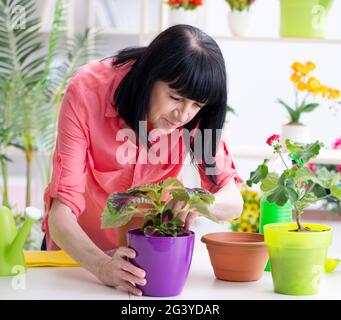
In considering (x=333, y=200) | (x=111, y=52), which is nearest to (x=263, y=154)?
(x=333, y=200)

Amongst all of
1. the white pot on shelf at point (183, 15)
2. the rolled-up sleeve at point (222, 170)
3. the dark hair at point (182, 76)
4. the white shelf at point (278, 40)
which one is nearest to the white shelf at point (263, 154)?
the white shelf at point (278, 40)

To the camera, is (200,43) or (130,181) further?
(130,181)

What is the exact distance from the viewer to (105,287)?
145 cm

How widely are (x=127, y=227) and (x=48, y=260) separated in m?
→ 0.26

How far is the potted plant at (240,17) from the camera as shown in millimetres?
3404

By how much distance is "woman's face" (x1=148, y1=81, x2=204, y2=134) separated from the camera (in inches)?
63.2

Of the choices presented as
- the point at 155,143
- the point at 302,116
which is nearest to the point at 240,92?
the point at 302,116

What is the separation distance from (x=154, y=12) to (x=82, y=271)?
247cm

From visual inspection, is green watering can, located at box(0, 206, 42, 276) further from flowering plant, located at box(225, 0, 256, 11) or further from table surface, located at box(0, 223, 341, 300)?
flowering plant, located at box(225, 0, 256, 11)

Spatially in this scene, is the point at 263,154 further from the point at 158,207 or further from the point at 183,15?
the point at 158,207

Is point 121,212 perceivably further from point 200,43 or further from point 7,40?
point 7,40

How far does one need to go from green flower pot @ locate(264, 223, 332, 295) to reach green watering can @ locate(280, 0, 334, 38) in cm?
206

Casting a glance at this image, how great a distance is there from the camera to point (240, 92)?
385 cm
